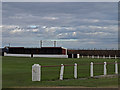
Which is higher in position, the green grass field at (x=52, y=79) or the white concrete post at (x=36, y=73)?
the white concrete post at (x=36, y=73)

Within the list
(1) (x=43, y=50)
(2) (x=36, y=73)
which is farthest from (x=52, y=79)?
(1) (x=43, y=50)

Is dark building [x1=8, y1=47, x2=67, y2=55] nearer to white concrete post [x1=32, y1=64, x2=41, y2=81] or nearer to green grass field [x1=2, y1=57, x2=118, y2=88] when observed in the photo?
green grass field [x1=2, y1=57, x2=118, y2=88]

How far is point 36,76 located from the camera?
2028cm

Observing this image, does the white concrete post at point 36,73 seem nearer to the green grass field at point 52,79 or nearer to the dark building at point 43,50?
the green grass field at point 52,79

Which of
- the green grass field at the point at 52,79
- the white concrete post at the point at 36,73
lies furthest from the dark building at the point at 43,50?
the white concrete post at the point at 36,73

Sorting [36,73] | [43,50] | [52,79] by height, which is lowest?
[52,79]

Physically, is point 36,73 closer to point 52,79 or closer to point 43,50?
point 52,79

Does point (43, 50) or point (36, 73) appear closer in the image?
point (36, 73)

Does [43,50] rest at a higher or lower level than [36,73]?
higher

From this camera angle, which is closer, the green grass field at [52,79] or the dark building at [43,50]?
the green grass field at [52,79]

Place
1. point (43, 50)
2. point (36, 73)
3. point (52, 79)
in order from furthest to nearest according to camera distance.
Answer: point (43, 50) < point (52, 79) < point (36, 73)

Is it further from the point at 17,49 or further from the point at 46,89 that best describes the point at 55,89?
the point at 17,49

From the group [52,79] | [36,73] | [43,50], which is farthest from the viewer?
[43,50]

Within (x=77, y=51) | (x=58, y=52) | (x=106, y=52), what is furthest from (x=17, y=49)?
(x=106, y=52)
